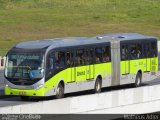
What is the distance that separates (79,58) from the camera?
35906 mm

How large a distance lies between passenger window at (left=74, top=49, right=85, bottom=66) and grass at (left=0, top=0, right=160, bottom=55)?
36.2 m

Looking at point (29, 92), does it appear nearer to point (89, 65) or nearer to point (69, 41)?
point (69, 41)

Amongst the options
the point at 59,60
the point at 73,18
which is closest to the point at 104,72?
the point at 59,60

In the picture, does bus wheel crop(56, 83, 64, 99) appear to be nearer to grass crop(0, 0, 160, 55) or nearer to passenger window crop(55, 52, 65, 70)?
passenger window crop(55, 52, 65, 70)

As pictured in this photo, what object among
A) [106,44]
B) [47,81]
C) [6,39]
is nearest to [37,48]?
[47,81]

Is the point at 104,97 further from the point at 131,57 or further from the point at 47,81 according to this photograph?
the point at 131,57

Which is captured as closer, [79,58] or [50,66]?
[50,66]

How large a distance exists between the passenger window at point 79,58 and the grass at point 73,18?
119 feet

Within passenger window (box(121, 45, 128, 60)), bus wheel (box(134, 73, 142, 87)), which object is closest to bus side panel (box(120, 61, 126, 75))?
passenger window (box(121, 45, 128, 60))

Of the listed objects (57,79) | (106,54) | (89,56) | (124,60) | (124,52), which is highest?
(89,56)

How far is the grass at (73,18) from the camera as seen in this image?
8312 cm

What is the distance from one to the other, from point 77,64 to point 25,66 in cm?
342

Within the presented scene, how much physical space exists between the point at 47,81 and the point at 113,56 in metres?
6.70

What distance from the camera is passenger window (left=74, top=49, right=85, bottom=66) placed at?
3566cm
